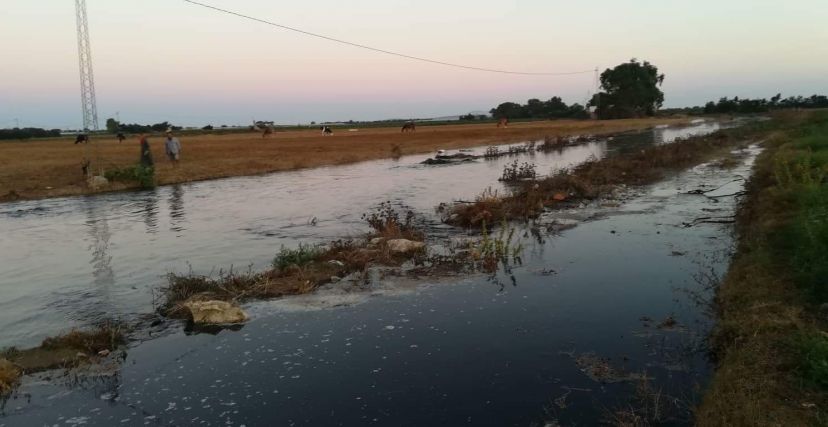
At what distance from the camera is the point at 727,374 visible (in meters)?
5.58

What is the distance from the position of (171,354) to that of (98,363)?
863mm

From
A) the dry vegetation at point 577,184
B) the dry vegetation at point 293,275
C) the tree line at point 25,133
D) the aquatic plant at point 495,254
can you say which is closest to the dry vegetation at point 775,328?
the aquatic plant at point 495,254

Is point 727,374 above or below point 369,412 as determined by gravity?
above

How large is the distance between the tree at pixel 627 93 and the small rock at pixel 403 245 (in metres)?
121

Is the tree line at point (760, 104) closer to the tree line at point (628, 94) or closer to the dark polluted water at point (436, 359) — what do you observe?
the tree line at point (628, 94)

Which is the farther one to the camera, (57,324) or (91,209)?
(91,209)

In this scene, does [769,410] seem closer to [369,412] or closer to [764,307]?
[764,307]

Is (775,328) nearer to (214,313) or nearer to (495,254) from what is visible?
(495,254)

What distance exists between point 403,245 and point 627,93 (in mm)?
121659

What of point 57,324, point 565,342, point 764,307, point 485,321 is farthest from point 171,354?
point 764,307

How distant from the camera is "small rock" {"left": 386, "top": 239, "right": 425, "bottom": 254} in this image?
39.4 ft

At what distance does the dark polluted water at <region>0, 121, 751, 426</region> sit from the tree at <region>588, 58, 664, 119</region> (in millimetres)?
120587

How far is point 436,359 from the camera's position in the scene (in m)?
7.10

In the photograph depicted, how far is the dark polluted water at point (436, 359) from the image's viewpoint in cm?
588
